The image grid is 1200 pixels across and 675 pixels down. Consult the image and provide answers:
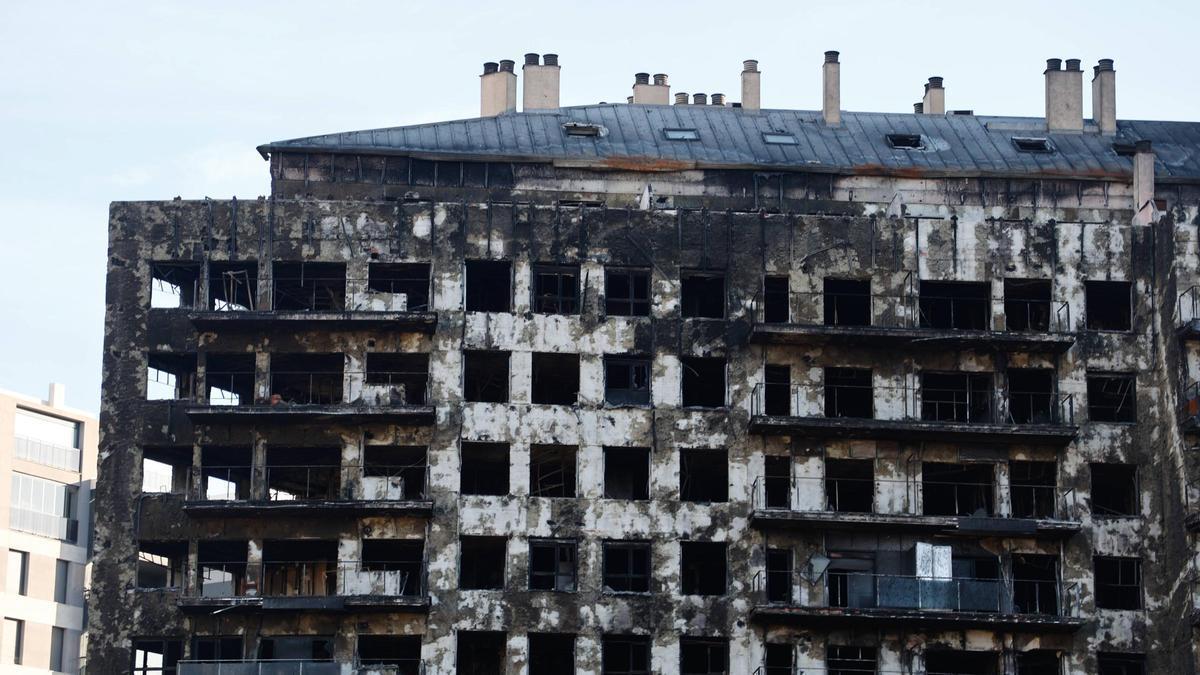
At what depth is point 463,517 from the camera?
7925 cm

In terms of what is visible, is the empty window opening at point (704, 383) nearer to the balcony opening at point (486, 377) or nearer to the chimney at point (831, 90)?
the balcony opening at point (486, 377)

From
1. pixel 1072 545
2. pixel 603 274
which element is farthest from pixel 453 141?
pixel 1072 545

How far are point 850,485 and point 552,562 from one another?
11690mm

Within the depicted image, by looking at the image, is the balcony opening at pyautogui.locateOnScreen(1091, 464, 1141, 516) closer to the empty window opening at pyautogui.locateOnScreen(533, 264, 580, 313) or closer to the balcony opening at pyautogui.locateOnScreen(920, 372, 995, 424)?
the balcony opening at pyautogui.locateOnScreen(920, 372, 995, 424)

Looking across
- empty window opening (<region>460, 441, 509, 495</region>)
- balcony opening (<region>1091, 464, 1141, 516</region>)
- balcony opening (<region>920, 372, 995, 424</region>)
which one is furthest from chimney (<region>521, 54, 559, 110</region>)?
balcony opening (<region>1091, 464, 1141, 516</region>)

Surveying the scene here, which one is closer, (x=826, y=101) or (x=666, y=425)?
(x=666, y=425)

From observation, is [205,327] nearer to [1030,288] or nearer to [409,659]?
[409,659]

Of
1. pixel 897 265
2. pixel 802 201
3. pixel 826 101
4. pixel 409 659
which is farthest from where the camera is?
pixel 826 101

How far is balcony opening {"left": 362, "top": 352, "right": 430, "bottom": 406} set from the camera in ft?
265

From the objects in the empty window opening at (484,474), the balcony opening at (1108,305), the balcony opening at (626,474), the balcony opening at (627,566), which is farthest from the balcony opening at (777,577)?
the balcony opening at (1108,305)

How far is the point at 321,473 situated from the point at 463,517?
295 inches

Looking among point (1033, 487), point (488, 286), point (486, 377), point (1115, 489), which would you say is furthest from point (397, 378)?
point (1115, 489)

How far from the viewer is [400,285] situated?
84250 millimetres

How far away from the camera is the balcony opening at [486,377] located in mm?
81750
